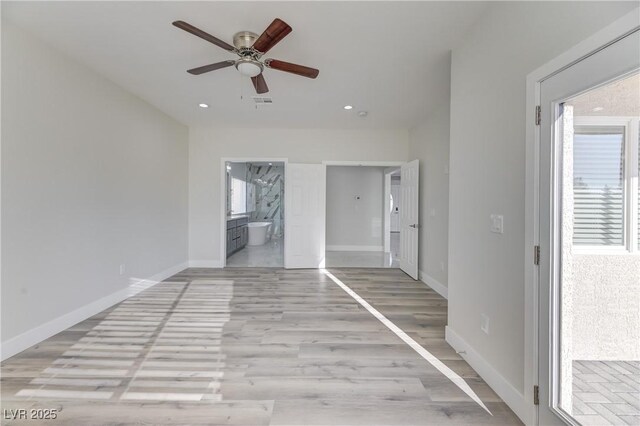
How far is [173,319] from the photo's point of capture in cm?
289

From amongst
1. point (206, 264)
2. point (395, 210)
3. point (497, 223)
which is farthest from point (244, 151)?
point (395, 210)

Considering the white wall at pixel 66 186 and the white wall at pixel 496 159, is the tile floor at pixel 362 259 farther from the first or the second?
the white wall at pixel 66 186

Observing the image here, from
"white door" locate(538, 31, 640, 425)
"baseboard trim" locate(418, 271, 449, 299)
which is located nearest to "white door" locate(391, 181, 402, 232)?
"baseboard trim" locate(418, 271, 449, 299)

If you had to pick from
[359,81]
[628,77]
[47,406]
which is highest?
[359,81]

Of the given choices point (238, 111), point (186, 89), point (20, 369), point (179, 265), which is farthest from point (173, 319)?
point (238, 111)

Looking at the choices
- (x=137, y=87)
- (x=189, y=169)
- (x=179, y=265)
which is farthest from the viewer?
(x=189, y=169)

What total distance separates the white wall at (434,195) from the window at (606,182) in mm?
2374

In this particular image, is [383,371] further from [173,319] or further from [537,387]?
[173,319]

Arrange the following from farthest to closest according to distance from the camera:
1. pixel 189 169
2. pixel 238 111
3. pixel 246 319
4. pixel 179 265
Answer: pixel 189 169 → pixel 179 265 → pixel 238 111 → pixel 246 319

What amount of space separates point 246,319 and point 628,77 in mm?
3233

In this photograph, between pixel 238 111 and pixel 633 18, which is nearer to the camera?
pixel 633 18

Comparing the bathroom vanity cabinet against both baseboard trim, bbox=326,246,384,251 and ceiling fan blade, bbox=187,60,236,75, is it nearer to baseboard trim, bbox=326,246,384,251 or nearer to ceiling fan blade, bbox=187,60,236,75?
baseboard trim, bbox=326,246,384,251

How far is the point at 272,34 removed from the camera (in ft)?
6.20

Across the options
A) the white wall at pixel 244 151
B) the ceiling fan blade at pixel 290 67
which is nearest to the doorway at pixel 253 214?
the white wall at pixel 244 151
